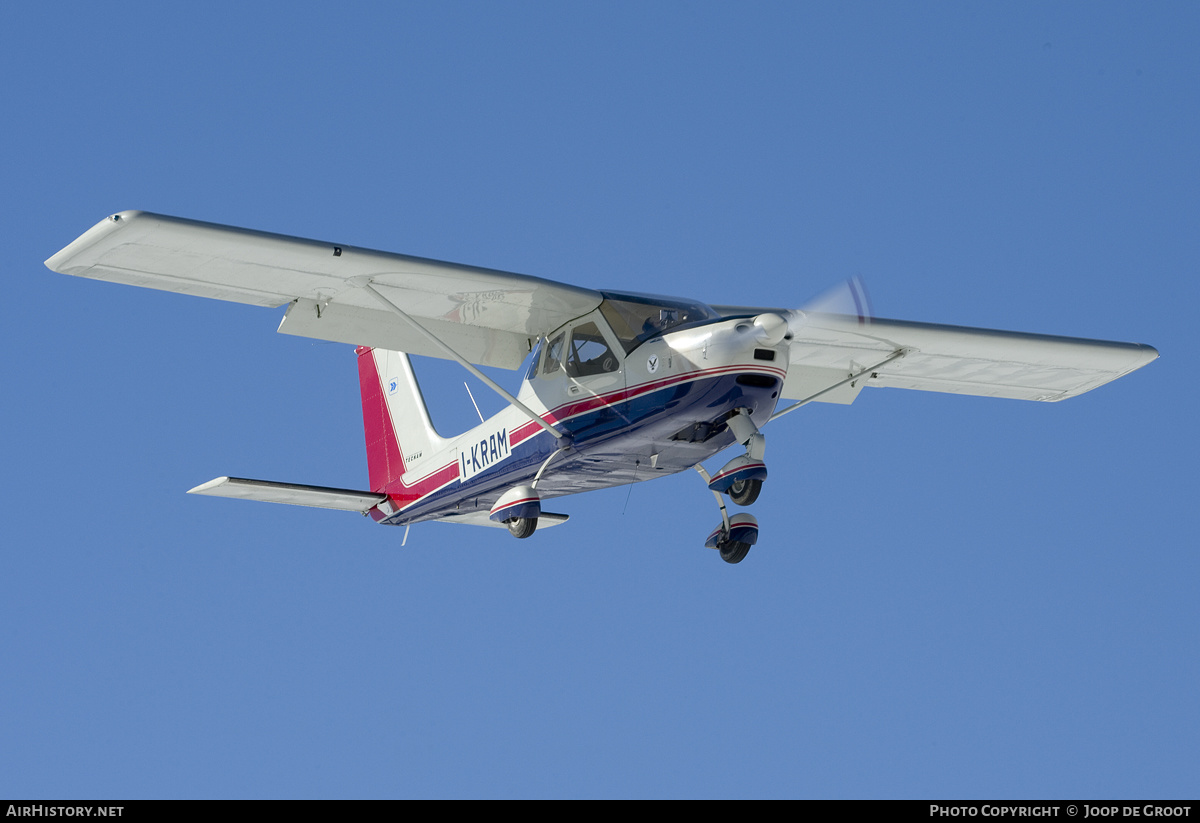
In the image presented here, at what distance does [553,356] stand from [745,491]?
283 centimetres

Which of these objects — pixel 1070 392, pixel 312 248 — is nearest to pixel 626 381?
pixel 312 248

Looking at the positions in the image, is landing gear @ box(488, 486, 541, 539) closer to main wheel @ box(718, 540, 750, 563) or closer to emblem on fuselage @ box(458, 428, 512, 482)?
emblem on fuselage @ box(458, 428, 512, 482)

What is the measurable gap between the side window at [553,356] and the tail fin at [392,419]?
12.1ft

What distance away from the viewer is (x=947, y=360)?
2088 cm

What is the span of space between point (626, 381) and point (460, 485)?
401 cm

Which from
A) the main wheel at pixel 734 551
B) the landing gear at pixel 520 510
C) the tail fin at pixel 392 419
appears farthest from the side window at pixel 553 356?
the tail fin at pixel 392 419

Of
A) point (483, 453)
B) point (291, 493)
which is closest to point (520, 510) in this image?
point (483, 453)

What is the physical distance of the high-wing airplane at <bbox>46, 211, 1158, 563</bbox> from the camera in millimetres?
16328

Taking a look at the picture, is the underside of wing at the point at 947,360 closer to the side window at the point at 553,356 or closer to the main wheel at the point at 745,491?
the main wheel at the point at 745,491

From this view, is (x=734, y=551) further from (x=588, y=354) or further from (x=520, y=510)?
(x=588, y=354)

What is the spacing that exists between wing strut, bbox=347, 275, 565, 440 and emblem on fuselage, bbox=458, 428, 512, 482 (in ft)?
3.07

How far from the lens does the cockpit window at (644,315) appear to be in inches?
671
